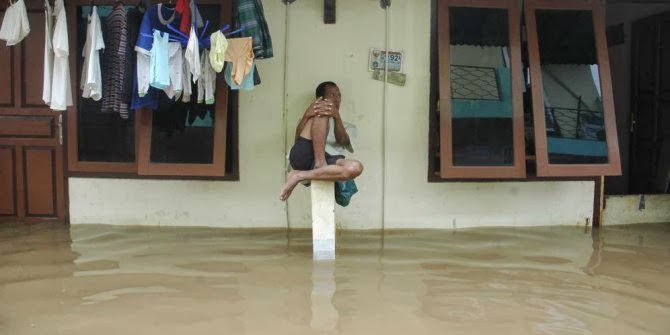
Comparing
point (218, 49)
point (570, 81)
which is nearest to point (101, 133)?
point (218, 49)

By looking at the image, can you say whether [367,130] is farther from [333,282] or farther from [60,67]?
[60,67]

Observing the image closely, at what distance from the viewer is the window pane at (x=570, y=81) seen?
5141mm

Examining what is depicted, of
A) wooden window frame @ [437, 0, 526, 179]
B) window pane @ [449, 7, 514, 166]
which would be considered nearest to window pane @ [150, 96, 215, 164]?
wooden window frame @ [437, 0, 526, 179]

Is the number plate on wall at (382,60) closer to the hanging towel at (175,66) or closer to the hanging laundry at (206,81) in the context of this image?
the hanging laundry at (206,81)

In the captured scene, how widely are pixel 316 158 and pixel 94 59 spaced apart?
2009 mm

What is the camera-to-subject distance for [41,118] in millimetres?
5352

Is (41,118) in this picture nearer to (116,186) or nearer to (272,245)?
(116,186)

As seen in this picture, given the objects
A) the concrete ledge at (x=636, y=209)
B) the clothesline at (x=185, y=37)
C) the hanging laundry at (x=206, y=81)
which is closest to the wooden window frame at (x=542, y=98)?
the concrete ledge at (x=636, y=209)

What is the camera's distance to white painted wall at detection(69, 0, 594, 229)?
517cm

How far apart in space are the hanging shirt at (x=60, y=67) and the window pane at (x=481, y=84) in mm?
3225

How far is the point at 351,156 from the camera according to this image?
5.22 meters

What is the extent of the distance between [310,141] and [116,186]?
211 cm

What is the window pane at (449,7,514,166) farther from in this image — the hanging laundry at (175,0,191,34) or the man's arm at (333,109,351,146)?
the hanging laundry at (175,0,191,34)

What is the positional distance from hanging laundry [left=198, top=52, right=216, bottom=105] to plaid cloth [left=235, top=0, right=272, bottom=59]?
0.36m
